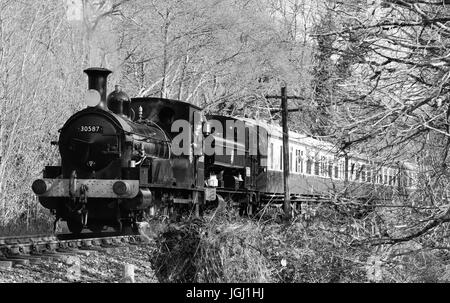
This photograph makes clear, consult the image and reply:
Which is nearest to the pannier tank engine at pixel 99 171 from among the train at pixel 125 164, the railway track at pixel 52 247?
the train at pixel 125 164

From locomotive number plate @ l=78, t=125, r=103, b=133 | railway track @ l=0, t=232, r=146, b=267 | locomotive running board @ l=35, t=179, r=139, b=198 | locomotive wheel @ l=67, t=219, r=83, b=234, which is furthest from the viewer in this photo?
locomotive wheel @ l=67, t=219, r=83, b=234

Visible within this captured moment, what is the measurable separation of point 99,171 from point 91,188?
521 mm

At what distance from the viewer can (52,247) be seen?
13148 mm

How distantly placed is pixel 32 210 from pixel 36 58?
423 cm

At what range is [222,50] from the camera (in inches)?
1242

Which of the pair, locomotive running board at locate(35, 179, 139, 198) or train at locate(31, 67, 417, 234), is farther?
train at locate(31, 67, 417, 234)

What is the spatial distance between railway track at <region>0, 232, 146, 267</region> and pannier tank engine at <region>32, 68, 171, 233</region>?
0.39m

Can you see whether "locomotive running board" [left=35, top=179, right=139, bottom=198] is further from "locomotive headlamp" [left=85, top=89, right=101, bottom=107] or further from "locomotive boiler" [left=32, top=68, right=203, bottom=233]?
"locomotive headlamp" [left=85, top=89, right=101, bottom=107]

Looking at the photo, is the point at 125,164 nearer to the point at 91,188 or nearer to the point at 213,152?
the point at 91,188

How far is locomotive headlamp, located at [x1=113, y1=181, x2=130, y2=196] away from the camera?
1391 centimetres

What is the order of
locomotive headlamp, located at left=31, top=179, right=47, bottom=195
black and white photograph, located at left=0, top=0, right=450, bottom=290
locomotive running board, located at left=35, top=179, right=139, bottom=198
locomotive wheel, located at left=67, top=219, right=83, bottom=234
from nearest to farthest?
black and white photograph, located at left=0, top=0, right=450, bottom=290
locomotive running board, located at left=35, top=179, right=139, bottom=198
locomotive headlamp, located at left=31, top=179, right=47, bottom=195
locomotive wheel, located at left=67, top=219, right=83, bottom=234

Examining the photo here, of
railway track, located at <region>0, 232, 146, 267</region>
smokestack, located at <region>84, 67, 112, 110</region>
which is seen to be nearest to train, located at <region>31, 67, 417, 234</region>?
smokestack, located at <region>84, 67, 112, 110</region>
